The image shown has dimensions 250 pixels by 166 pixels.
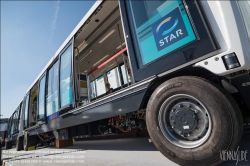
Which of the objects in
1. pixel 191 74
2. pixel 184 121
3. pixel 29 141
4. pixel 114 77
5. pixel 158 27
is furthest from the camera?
pixel 114 77

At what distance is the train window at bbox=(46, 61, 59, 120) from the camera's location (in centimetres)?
429

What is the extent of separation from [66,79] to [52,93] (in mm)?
1150

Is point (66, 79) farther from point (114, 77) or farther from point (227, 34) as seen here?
point (227, 34)

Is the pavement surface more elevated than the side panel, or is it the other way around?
the side panel

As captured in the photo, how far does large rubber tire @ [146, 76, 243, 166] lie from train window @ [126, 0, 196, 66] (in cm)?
45

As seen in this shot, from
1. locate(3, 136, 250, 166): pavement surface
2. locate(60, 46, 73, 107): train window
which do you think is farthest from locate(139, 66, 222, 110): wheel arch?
locate(60, 46, 73, 107): train window

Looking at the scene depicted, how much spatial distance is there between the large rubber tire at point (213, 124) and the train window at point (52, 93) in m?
3.50

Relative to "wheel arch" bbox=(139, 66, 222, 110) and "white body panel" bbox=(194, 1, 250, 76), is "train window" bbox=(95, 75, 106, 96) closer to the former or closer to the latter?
"wheel arch" bbox=(139, 66, 222, 110)

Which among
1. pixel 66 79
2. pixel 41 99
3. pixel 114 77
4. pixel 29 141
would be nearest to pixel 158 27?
pixel 66 79

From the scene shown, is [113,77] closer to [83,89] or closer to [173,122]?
[83,89]

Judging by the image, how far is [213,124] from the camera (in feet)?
4.42

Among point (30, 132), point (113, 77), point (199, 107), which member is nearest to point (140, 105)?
point (199, 107)

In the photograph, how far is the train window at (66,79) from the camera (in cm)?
358

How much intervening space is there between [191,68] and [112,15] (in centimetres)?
261
